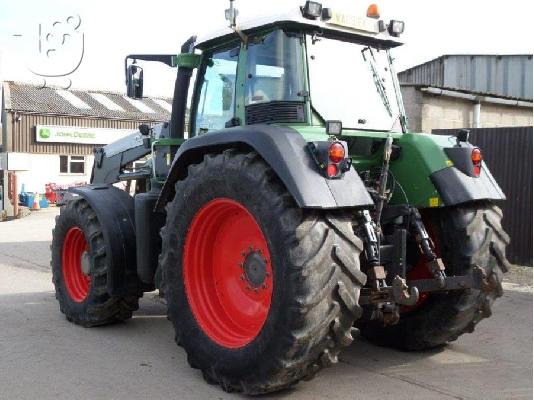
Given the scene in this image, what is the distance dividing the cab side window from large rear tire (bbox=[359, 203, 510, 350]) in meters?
1.81

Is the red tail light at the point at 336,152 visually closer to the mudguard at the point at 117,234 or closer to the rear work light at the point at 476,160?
the rear work light at the point at 476,160

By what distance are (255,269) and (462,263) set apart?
1.52 meters

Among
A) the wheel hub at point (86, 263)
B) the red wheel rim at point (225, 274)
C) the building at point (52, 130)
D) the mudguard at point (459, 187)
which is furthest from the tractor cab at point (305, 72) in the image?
the building at point (52, 130)

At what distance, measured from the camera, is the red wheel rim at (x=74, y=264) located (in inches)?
246

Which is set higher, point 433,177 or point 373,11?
point 373,11

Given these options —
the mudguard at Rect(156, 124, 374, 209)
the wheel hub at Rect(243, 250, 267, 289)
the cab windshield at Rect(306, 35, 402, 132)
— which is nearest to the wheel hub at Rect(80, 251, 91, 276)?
the wheel hub at Rect(243, 250, 267, 289)

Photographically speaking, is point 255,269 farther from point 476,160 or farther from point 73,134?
point 73,134

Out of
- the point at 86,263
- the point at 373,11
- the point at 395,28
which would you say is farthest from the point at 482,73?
the point at 86,263

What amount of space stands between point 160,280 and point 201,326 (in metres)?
0.54

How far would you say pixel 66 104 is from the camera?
115 feet

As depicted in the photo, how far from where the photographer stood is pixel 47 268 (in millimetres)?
9977

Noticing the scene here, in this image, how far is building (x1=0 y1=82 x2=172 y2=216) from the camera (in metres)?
32.4

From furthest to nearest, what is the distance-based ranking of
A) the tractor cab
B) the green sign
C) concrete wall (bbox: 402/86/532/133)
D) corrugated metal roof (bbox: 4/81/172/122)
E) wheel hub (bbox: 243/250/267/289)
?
corrugated metal roof (bbox: 4/81/172/122) → the green sign → concrete wall (bbox: 402/86/532/133) → the tractor cab → wheel hub (bbox: 243/250/267/289)

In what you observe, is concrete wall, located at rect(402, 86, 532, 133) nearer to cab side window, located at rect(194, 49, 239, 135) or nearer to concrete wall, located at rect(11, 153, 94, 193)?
cab side window, located at rect(194, 49, 239, 135)
